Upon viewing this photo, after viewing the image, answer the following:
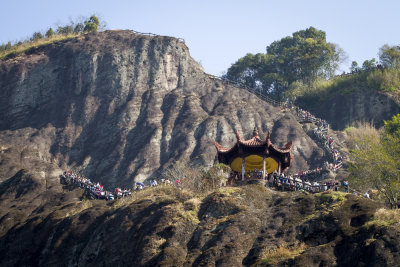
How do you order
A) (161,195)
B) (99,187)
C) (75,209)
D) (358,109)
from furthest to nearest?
(358,109), (99,187), (75,209), (161,195)

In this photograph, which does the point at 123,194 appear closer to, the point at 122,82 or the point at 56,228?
the point at 56,228

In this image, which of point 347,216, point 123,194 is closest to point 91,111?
point 123,194

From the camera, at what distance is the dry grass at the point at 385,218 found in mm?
28739

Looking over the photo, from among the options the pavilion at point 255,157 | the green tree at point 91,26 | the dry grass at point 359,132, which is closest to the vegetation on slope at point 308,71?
the dry grass at point 359,132

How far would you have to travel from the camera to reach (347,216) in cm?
3156

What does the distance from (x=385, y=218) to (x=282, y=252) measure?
5858 millimetres

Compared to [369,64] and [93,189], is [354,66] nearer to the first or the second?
[369,64]

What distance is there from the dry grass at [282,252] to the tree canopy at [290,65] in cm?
6191

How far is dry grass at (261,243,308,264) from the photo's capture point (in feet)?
96.2

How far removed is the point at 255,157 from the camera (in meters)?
43.8

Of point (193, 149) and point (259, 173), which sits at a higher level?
point (193, 149)

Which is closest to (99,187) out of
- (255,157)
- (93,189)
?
(93,189)

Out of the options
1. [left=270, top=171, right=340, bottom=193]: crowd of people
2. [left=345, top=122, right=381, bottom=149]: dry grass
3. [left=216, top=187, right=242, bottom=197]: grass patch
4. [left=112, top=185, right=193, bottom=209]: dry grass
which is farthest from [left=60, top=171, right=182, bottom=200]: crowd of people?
[left=345, top=122, right=381, bottom=149]: dry grass

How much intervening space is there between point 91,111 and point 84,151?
7.26 meters
